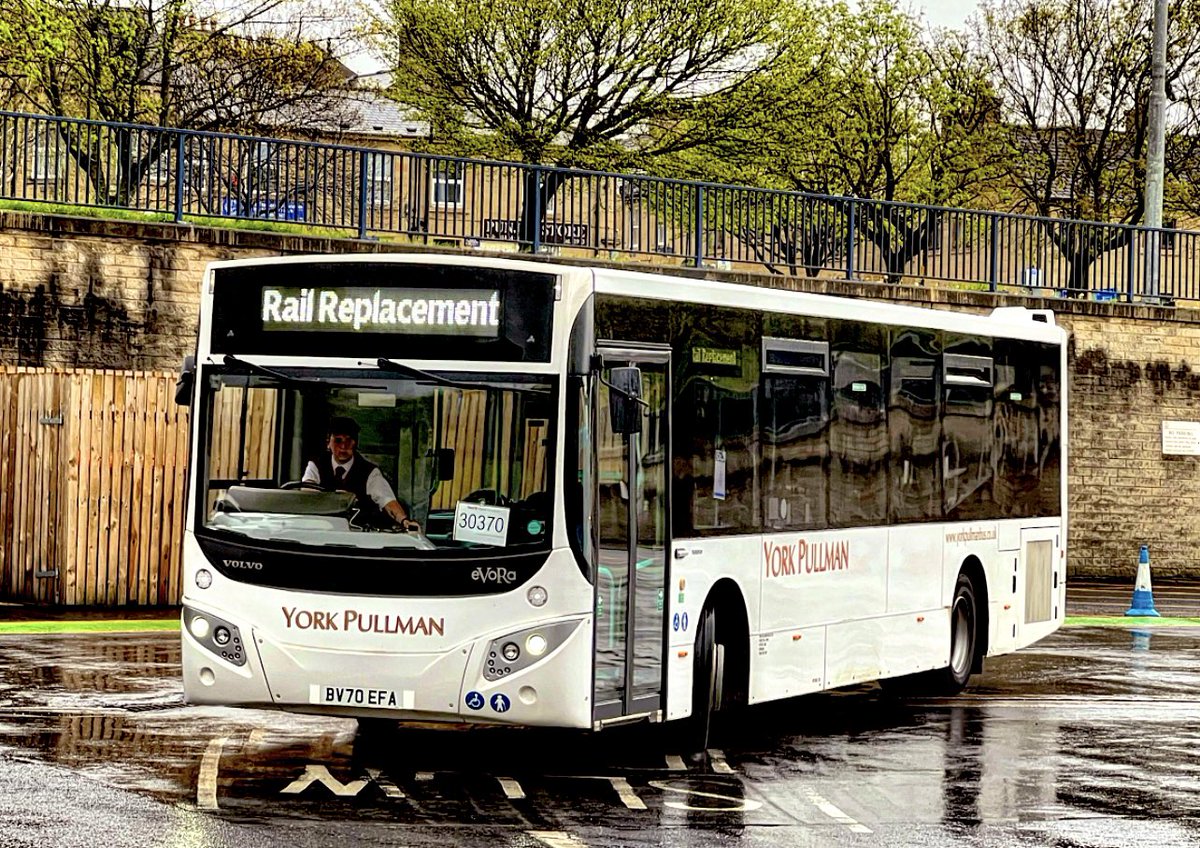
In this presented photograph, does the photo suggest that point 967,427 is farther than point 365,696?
Yes

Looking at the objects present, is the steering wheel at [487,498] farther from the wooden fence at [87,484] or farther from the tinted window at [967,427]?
the wooden fence at [87,484]

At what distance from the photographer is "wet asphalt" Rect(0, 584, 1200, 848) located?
10141 mm

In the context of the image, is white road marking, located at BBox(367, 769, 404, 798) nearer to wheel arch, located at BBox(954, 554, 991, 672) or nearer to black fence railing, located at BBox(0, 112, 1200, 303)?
wheel arch, located at BBox(954, 554, 991, 672)

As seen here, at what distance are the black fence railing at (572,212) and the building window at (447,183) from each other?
2 cm

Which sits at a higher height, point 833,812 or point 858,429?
point 858,429

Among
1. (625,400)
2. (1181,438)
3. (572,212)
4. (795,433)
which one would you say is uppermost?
(572,212)

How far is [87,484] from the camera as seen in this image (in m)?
21.5

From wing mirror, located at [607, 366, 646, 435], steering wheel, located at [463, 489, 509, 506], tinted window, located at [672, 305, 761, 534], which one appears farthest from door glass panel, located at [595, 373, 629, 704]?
tinted window, located at [672, 305, 761, 534]

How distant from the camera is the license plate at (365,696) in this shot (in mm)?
11453

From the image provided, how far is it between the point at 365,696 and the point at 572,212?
17.4 meters

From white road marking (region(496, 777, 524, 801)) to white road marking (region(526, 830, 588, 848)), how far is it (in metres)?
1.08

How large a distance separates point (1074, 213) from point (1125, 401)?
22.3 m

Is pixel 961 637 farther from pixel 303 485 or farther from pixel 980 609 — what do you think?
pixel 303 485

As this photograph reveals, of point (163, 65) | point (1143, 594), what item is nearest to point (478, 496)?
point (1143, 594)
